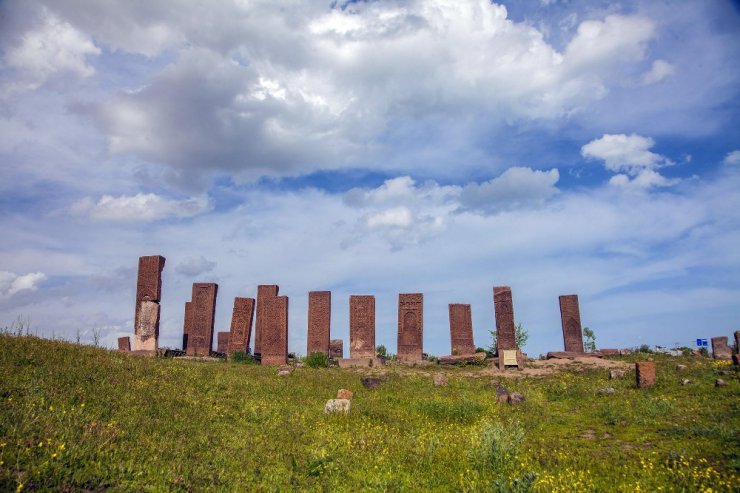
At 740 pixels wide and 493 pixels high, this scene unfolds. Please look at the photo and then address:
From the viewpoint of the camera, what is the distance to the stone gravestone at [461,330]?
28.1 meters

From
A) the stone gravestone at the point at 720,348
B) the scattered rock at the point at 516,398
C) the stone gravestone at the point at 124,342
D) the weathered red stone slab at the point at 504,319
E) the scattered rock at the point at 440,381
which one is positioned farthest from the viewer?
the stone gravestone at the point at 124,342

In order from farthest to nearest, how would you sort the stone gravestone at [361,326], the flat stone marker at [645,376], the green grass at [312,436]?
the stone gravestone at [361,326] → the flat stone marker at [645,376] → the green grass at [312,436]

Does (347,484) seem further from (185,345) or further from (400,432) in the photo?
(185,345)

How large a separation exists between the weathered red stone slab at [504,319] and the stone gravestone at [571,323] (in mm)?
3423

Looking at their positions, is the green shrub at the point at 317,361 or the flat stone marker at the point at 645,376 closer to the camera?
the flat stone marker at the point at 645,376

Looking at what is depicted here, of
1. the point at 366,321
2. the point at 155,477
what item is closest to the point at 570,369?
the point at 366,321

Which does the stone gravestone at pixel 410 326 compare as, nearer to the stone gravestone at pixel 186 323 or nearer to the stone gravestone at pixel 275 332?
the stone gravestone at pixel 275 332

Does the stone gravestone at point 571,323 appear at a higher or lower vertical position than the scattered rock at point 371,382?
higher

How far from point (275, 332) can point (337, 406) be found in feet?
46.3

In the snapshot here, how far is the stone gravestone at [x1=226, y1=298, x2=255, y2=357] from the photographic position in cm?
2875

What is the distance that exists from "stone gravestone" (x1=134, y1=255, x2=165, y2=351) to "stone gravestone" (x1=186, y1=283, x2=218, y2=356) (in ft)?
12.0

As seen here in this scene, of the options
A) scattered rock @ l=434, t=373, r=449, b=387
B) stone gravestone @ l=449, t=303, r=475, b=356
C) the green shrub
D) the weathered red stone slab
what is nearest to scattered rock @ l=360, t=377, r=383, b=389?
scattered rock @ l=434, t=373, r=449, b=387

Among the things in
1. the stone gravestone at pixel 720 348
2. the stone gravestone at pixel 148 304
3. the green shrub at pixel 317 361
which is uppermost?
the stone gravestone at pixel 148 304

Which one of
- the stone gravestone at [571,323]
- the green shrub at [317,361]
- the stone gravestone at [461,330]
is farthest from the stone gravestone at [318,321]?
the stone gravestone at [571,323]
